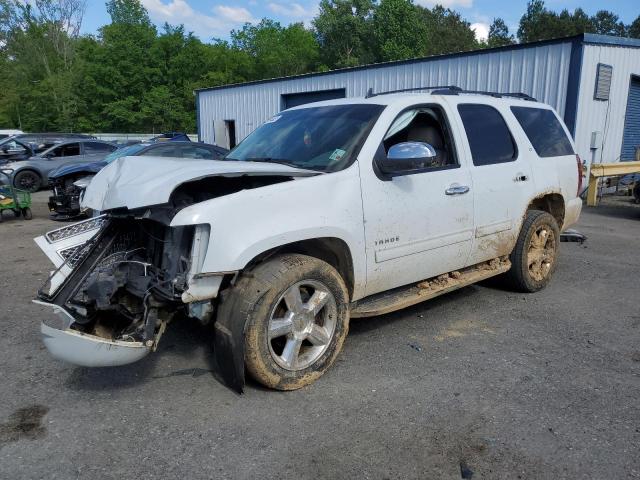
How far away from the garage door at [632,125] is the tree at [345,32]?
46059mm

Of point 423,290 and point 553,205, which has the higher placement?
point 553,205

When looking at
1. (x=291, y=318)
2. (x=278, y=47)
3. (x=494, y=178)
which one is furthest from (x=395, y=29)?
(x=291, y=318)

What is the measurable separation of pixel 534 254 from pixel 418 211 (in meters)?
2.09

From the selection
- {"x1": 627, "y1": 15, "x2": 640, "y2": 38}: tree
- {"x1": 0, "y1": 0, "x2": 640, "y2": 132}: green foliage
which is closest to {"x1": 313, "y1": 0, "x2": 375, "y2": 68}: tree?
{"x1": 0, "y1": 0, "x2": 640, "y2": 132}: green foliage

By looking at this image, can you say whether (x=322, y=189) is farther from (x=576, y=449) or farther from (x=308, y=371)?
(x=576, y=449)

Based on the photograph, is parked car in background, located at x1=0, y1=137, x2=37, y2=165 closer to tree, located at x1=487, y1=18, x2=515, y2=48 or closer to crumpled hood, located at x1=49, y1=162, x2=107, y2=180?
crumpled hood, located at x1=49, y1=162, x2=107, y2=180

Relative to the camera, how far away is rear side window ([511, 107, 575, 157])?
5289 mm

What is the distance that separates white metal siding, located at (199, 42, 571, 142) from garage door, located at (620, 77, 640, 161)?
12.2 ft

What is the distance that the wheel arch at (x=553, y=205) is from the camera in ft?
18.4

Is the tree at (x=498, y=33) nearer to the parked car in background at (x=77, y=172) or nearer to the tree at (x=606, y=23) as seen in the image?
the tree at (x=606, y=23)

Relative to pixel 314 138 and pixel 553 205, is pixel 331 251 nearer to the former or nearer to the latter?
pixel 314 138

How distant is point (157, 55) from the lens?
4803 centimetres

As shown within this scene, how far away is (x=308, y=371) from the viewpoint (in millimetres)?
3451

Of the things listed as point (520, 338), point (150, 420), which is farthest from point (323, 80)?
point (150, 420)
